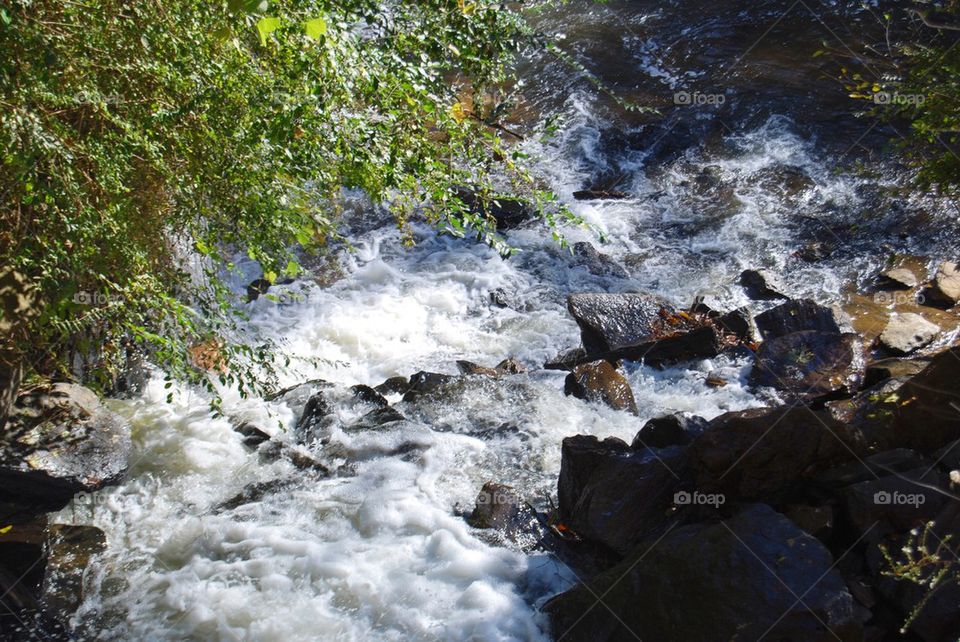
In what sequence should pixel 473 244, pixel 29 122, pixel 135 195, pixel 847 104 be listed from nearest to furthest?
pixel 29 122 < pixel 135 195 < pixel 473 244 < pixel 847 104

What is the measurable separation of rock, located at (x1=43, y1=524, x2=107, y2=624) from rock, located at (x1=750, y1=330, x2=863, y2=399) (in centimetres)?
523

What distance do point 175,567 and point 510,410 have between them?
2775 millimetres

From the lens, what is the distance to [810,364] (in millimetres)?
6250

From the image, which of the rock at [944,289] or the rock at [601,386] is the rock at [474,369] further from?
the rock at [944,289]

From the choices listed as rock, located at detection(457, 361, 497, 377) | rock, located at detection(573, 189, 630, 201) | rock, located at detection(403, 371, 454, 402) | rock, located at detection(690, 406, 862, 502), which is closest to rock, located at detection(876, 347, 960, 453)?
rock, located at detection(690, 406, 862, 502)

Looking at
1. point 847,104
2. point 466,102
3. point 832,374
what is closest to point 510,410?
point 832,374

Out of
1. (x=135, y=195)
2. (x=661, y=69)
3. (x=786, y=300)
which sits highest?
(x=661, y=69)

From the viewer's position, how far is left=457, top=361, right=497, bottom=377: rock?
22.5ft

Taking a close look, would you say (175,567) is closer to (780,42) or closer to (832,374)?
(832,374)

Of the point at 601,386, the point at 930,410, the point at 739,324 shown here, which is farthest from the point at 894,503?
the point at 739,324

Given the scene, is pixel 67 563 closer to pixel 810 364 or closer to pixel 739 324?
pixel 810 364

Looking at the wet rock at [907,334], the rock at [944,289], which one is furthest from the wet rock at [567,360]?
the rock at [944,289]

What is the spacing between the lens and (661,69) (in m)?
12.0

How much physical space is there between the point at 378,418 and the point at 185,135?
283cm
